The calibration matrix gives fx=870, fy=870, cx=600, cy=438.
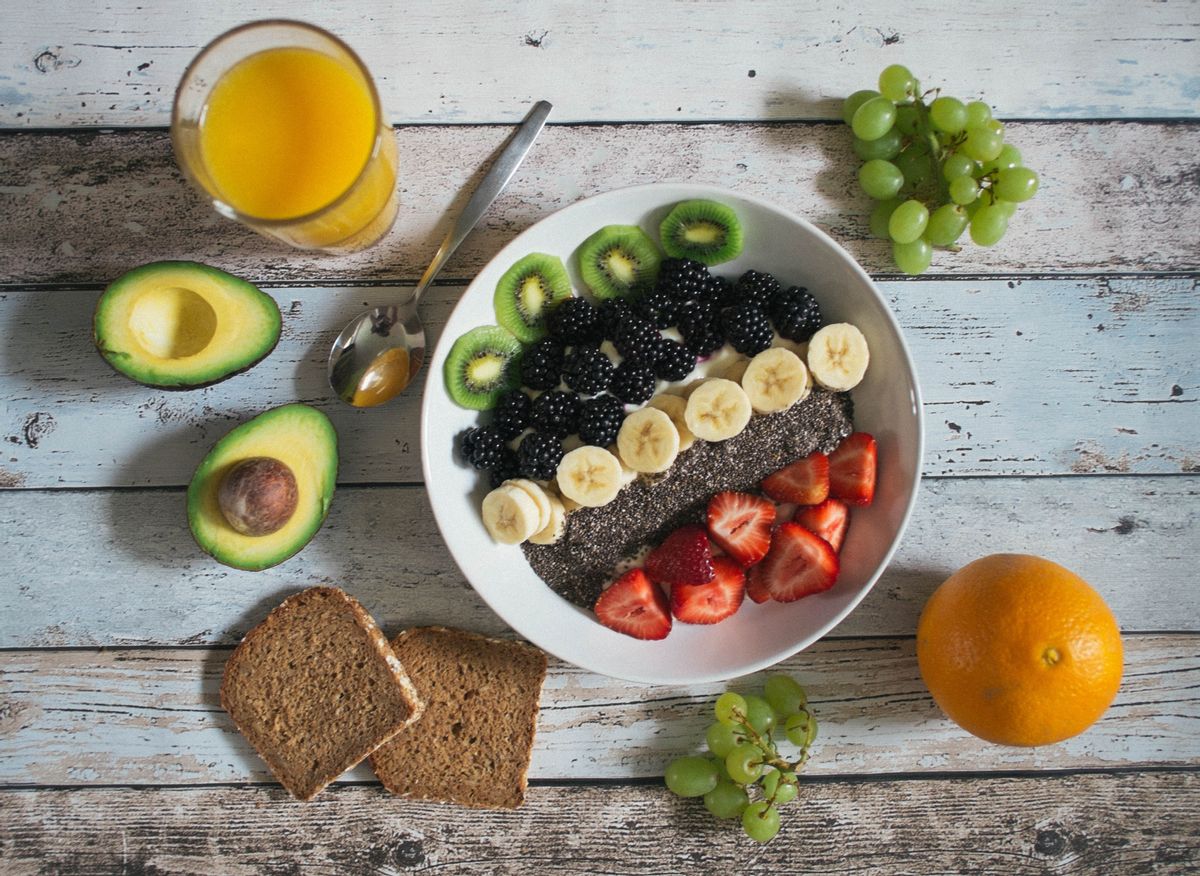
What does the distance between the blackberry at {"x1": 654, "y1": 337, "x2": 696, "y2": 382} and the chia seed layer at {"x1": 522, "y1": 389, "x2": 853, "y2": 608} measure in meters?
0.11

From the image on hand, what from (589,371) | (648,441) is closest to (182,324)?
(589,371)

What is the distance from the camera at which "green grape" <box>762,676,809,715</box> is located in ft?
4.42

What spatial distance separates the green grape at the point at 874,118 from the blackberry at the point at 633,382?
0.48 m

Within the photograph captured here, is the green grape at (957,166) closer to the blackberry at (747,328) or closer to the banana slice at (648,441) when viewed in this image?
the blackberry at (747,328)

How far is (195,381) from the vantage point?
1.24 meters

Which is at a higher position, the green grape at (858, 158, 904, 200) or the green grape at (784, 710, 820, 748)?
the green grape at (858, 158, 904, 200)

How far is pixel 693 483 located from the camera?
4.28ft

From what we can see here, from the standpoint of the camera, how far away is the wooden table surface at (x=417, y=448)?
1370 millimetres

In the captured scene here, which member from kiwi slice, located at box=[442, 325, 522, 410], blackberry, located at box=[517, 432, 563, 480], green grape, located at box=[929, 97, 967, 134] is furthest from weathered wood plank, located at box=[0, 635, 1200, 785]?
green grape, located at box=[929, 97, 967, 134]

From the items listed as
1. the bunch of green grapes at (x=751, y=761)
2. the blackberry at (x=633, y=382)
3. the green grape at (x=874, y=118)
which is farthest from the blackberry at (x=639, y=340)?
the bunch of green grapes at (x=751, y=761)

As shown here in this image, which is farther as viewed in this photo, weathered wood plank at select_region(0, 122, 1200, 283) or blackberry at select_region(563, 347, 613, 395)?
weathered wood plank at select_region(0, 122, 1200, 283)

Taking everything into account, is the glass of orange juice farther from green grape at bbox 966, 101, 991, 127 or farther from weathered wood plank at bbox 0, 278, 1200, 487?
green grape at bbox 966, 101, 991, 127

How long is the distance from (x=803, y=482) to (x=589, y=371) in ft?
1.17

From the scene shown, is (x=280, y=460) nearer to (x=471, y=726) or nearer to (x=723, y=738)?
(x=471, y=726)
